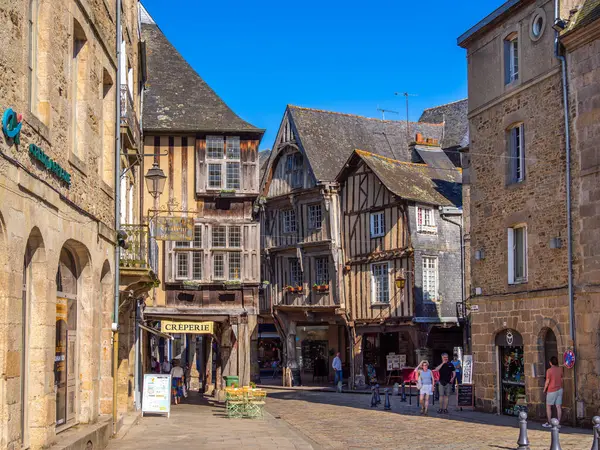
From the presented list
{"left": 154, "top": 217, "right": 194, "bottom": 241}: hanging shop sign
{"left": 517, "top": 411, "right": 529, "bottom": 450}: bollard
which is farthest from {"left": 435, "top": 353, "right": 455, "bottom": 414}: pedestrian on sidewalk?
{"left": 517, "top": 411, "right": 529, "bottom": 450}: bollard

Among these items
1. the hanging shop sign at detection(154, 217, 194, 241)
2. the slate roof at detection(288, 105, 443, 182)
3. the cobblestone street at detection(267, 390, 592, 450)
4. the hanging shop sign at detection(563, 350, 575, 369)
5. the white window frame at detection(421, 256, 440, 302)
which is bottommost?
the cobblestone street at detection(267, 390, 592, 450)

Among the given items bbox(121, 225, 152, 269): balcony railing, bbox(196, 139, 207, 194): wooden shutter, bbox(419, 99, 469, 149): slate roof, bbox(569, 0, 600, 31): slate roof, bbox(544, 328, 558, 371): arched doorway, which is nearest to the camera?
bbox(121, 225, 152, 269): balcony railing

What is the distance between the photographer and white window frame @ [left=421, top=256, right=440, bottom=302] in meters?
32.5

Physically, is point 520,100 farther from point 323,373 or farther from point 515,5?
point 323,373

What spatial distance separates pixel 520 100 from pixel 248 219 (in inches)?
371

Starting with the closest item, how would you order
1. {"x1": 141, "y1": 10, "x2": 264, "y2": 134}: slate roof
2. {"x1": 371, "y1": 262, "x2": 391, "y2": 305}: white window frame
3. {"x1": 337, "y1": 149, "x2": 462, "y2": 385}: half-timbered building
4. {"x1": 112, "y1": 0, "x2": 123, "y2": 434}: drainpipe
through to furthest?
{"x1": 112, "y1": 0, "x2": 123, "y2": 434}: drainpipe
{"x1": 141, "y1": 10, "x2": 264, "y2": 134}: slate roof
{"x1": 337, "y1": 149, "x2": 462, "y2": 385}: half-timbered building
{"x1": 371, "y1": 262, "x2": 391, "y2": 305}: white window frame

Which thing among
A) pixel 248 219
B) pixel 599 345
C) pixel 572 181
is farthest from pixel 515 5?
pixel 248 219

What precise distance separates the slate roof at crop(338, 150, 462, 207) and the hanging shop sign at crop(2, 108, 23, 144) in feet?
78.9

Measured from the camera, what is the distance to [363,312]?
3366 centimetres

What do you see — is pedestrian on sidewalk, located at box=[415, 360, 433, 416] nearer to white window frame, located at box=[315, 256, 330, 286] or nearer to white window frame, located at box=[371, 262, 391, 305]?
white window frame, located at box=[371, 262, 391, 305]

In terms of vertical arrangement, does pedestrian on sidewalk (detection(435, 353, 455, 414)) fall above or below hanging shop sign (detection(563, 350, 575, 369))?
below

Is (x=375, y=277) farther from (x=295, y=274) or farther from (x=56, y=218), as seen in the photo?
(x=56, y=218)

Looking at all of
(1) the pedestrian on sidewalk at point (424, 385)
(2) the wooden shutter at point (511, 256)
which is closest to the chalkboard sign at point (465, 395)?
(1) the pedestrian on sidewalk at point (424, 385)

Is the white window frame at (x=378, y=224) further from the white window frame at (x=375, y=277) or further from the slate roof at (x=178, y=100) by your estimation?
the slate roof at (x=178, y=100)
